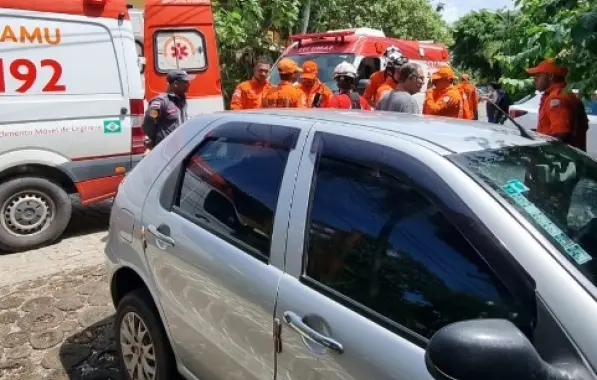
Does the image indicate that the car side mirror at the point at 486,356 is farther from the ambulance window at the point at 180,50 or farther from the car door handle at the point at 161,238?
the ambulance window at the point at 180,50

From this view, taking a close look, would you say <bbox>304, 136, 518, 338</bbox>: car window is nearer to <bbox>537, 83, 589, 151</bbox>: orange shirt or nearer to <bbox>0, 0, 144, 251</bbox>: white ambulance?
<bbox>537, 83, 589, 151</bbox>: orange shirt

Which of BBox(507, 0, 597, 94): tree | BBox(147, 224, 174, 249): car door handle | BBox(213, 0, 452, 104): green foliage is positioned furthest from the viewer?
BBox(213, 0, 452, 104): green foliage

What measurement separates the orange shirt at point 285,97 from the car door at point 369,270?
402cm

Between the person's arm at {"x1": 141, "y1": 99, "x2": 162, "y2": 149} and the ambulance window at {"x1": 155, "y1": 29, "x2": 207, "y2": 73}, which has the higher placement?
the ambulance window at {"x1": 155, "y1": 29, "x2": 207, "y2": 73}

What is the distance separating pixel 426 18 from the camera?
875 inches

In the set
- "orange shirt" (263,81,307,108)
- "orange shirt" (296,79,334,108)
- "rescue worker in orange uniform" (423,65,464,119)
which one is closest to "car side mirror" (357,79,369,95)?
"orange shirt" (296,79,334,108)

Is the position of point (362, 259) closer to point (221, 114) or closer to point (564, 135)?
point (221, 114)

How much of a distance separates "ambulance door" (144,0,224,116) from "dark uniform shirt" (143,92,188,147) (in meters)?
2.47

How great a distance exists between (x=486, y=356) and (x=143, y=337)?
1.98m

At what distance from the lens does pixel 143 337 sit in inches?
107

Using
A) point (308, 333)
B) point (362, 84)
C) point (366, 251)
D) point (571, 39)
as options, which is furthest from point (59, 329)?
point (362, 84)

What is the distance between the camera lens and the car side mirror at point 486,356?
117 cm

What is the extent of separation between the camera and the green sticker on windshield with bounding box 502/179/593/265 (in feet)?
4.87

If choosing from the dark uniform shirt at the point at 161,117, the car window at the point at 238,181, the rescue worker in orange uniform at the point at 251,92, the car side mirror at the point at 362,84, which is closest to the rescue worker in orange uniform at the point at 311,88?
the rescue worker in orange uniform at the point at 251,92
